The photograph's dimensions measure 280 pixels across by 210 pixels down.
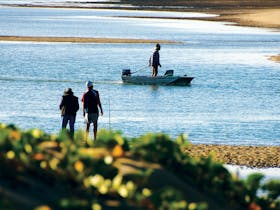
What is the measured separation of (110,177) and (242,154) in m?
14.1

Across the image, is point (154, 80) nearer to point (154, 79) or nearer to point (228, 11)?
point (154, 79)

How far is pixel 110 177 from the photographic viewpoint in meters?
8.77

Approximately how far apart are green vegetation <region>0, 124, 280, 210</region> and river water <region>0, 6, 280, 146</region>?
1398 mm

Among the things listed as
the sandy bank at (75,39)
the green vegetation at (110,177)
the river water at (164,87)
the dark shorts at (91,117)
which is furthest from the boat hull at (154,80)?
the green vegetation at (110,177)

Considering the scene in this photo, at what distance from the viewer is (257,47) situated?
67.4 m

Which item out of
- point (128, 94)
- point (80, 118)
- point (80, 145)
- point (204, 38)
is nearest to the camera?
point (80, 145)

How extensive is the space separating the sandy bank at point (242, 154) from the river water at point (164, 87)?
1.29 meters

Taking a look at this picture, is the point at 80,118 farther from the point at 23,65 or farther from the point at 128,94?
the point at 23,65

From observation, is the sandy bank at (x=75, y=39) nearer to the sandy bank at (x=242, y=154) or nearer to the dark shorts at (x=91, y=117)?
the sandy bank at (x=242, y=154)

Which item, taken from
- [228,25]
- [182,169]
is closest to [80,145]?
[182,169]

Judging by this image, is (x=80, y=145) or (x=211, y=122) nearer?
(x=80, y=145)

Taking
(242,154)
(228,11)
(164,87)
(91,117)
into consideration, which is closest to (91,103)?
(91,117)

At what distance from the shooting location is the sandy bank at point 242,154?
21547 mm

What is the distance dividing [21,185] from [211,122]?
2146 centimetres
